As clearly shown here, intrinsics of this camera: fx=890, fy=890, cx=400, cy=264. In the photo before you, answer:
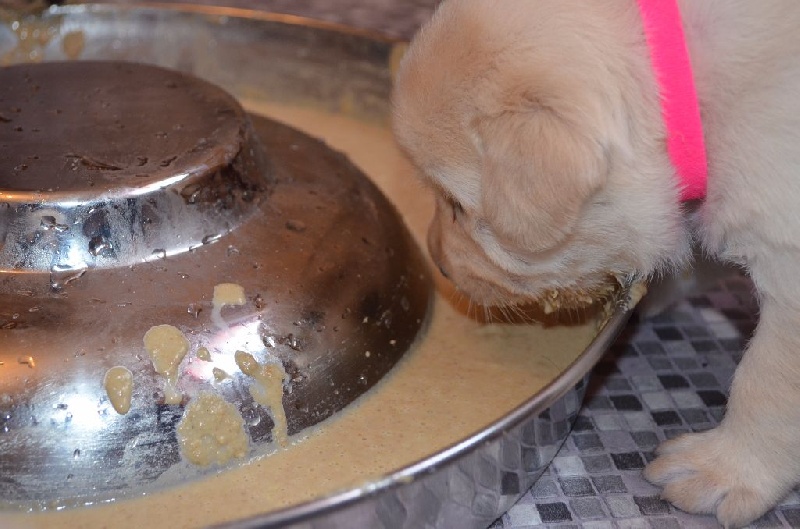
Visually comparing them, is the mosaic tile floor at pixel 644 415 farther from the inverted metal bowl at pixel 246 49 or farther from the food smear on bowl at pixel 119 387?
the inverted metal bowl at pixel 246 49

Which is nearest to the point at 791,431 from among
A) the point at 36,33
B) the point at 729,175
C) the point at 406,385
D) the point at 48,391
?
the point at 729,175

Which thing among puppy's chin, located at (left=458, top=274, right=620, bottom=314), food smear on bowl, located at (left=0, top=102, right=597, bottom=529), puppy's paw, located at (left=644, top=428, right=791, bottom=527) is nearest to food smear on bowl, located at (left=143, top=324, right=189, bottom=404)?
food smear on bowl, located at (left=0, top=102, right=597, bottom=529)

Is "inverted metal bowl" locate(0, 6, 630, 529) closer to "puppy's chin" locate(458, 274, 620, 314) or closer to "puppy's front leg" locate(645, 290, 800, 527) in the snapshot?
"puppy's chin" locate(458, 274, 620, 314)

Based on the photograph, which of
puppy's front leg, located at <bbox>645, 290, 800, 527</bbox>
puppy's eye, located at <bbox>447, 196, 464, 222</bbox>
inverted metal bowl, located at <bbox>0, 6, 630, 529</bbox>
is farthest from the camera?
inverted metal bowl, located at <bbox>0, 6, 630, 529</bbox>

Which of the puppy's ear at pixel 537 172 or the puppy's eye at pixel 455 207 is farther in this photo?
the puppy's eye at pixel 455 207

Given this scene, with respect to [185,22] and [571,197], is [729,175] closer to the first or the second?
[571,197]

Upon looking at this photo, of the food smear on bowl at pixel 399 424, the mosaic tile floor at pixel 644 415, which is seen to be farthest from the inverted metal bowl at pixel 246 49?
the mosaic tile floor at pixel 644 415
